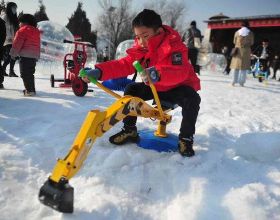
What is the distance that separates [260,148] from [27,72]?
398 centimetres

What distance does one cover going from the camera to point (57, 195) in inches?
63.6

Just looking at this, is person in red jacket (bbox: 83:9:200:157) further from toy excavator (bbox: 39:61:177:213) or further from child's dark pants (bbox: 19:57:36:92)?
child's dark pants (bbox: 19:57:36:92)

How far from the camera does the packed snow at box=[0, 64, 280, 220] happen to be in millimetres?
1859

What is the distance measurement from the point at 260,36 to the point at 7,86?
80.6ft

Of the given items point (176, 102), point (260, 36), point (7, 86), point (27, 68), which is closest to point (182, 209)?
point (176, 102)

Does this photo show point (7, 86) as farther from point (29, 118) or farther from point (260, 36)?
point (260, 36)

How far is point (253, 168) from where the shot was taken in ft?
8.48

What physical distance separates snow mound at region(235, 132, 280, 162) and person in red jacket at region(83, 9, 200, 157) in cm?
49

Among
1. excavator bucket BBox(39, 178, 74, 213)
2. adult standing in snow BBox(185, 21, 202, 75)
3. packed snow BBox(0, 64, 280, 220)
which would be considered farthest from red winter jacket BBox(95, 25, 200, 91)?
adult standing in snow BBox(185, 21, 202, 75)

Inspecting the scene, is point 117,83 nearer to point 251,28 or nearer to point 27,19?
point 27,19

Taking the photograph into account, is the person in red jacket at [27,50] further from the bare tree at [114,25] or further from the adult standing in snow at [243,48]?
the bare tree at [114,25]

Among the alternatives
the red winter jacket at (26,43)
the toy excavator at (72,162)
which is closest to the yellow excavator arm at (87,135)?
the toy excavator at (72,162)

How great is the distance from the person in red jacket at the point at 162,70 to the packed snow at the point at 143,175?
20 centimetres

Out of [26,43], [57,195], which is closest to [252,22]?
[26,43]
